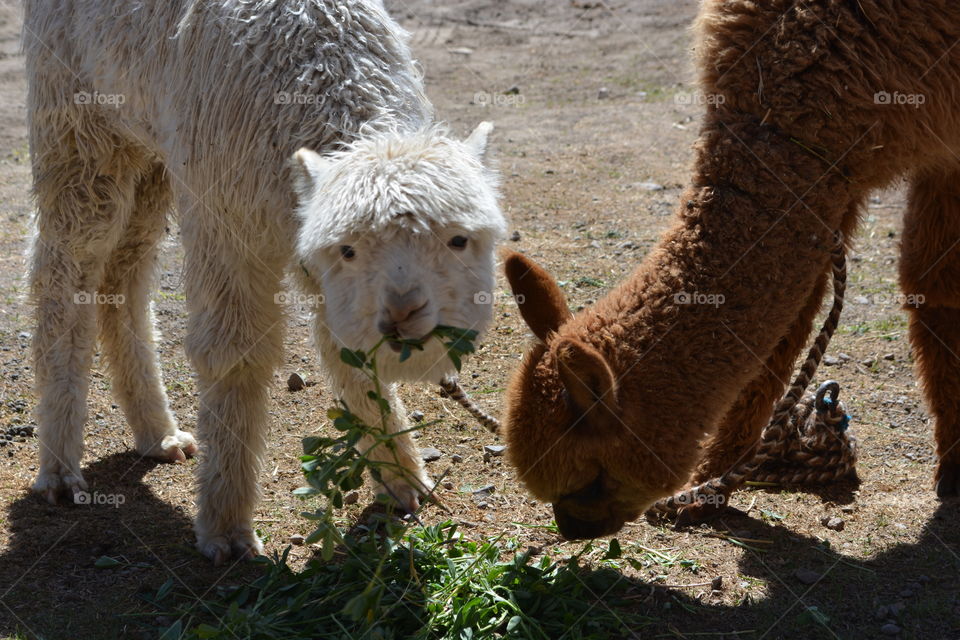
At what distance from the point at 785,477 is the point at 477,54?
30.5 feet

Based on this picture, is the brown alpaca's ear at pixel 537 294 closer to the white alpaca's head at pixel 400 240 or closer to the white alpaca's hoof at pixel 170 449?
the white alpaca's head at pixel 400 240

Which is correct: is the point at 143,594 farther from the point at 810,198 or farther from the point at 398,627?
the point at 810,198

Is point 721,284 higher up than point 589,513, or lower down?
higher up

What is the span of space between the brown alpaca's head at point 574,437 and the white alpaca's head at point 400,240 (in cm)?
27

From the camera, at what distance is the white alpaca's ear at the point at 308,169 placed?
3.19 meters

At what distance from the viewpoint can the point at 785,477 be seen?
4629mm

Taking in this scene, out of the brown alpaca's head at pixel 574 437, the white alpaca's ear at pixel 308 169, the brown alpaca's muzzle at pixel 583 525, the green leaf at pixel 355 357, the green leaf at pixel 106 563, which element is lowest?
the green leaf at pixel 106 563

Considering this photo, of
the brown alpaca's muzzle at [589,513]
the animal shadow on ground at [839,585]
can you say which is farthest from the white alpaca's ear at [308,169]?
the animal shadow on ground at [839,585]

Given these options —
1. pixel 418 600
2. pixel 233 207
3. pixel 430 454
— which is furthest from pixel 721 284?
pixel 430 454

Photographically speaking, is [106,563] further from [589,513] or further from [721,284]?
[721,284]

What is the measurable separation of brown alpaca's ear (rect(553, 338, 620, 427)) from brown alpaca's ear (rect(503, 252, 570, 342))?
28 cm

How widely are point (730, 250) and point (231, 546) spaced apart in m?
2.36

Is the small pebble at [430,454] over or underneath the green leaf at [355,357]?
underneath

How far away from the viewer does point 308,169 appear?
3.21 metres
